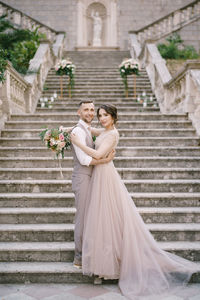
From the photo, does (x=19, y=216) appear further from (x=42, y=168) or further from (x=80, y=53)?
(x=80, y=53)

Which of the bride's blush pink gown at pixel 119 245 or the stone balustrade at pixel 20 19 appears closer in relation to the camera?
the bride's blush pink gown at pixel 119 245

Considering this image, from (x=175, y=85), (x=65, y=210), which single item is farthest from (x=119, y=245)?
(x=175, y=85)

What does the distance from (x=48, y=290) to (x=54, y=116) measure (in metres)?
4.61

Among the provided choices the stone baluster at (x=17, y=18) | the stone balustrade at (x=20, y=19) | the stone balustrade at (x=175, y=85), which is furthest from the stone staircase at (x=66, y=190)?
the stone baluster at (x=17, y=18)

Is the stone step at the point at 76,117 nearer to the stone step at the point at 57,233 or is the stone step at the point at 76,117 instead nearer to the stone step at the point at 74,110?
the stone step at the point at 74,110

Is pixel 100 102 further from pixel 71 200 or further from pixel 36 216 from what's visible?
pixel 36 216

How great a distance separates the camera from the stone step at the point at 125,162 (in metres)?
6.12

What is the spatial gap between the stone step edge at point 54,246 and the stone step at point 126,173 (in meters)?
Answer: 1.53

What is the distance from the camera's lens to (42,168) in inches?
236

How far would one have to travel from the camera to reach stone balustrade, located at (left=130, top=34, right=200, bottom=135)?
23.8ft

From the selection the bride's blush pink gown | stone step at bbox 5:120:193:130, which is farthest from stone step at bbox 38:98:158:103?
the bride's blush pink gown

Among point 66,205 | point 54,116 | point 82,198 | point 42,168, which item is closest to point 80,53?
point 54,116

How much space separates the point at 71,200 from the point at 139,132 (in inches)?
99.1

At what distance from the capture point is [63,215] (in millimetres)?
4832
